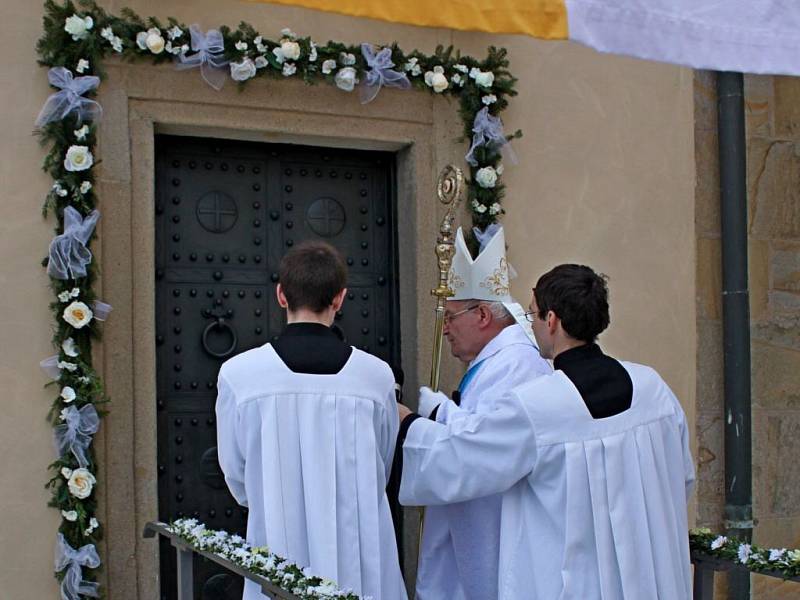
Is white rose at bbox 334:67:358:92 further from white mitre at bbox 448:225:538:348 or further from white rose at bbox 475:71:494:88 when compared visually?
white mitre at bbox 448:225:538:348

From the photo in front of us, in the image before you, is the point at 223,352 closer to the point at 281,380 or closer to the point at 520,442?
the point at 281,380

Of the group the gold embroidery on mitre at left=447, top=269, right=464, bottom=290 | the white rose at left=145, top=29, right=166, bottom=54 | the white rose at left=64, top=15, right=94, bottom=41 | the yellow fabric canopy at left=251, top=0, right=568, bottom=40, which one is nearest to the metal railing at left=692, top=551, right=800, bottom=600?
the gold embroidery on mitre at left=447, top=269, right=464, bottom=290

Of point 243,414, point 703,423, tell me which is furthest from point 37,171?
point 703,423

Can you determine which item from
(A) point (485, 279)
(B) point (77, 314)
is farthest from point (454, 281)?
(B) point (77, 314)

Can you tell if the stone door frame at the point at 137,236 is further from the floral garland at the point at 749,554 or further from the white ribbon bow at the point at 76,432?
the floral garland at the point at 749,554

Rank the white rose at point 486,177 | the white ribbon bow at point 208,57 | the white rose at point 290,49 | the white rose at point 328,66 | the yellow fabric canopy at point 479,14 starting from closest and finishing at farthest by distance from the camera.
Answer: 1. the yellow fabric canopy at point 479,14
2. the white ribbon bow at point 208,57
3. the white rose at point 290,49
4. the white rose at point 328,66
5. the white rose at point 486,177

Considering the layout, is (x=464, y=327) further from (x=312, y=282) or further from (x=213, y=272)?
(x=213, y=272)

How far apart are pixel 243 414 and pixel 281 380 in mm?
163

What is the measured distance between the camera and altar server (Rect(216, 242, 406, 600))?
3.83m

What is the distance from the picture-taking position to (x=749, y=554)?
12.3 feet

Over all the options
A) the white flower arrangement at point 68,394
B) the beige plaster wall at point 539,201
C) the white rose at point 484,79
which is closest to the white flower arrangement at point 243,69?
A: the beige plaster wall at point 539,201

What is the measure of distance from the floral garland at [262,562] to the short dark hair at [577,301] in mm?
1058

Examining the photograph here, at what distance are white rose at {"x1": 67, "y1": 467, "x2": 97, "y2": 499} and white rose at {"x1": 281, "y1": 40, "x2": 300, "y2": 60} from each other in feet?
6.15

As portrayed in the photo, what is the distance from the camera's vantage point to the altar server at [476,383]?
432cm
